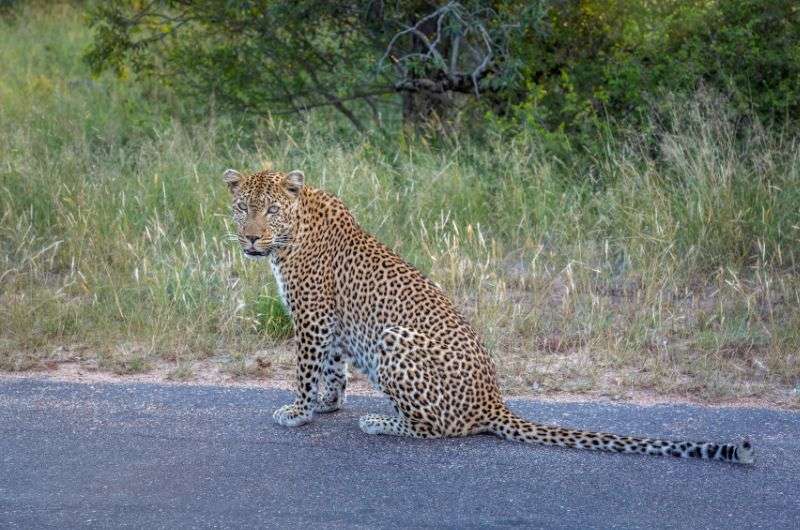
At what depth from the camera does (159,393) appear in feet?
23.2

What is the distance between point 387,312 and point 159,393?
5.11ft

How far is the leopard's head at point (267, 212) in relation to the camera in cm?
662

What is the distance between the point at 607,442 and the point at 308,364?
67.4 inches

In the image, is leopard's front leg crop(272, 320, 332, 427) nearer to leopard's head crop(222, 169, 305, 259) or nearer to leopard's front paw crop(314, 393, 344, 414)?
leopard's front paw crop(314, 393, 344, 414)

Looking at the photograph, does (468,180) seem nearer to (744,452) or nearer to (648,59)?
(648,59)

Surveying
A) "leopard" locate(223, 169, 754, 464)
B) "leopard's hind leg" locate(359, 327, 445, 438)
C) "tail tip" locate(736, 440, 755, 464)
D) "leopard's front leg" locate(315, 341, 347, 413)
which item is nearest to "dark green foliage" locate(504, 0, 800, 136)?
"leopard" locate(223, 169, 754, 464)

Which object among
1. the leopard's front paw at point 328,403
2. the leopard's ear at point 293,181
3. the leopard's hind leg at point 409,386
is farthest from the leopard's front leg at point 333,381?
the leopard's ear at point 293,181

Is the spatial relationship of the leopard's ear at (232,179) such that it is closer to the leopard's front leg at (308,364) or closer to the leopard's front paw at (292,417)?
the leopard's front leg at (308,364)

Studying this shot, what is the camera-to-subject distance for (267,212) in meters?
6.64

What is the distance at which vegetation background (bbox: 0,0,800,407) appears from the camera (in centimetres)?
820

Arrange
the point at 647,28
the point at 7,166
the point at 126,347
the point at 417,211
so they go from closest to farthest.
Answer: the point at 126,347 < the point at 417,211 < the point at 7,166 < the point at 647,28

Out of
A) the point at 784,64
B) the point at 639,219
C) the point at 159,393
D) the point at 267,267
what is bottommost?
the point at 159,393

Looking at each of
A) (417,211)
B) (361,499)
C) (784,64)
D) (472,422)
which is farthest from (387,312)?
(784,64)

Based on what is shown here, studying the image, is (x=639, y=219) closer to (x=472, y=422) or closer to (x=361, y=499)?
(x=472, y=422)
